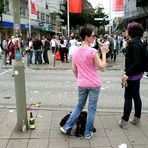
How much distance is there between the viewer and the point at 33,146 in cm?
471

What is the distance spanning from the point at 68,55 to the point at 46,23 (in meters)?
45.0

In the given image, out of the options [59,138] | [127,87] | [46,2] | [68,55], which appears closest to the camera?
[59,138]

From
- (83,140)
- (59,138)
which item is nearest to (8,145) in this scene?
(59,138)

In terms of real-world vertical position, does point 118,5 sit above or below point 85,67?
above

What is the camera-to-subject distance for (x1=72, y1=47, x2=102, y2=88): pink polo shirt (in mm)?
4848

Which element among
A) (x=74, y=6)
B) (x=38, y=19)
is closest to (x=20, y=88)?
(x=74, y=6)

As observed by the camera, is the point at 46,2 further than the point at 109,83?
Yes

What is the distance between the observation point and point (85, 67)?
4918 millimetres

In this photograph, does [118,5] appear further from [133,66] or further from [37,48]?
[133,66]

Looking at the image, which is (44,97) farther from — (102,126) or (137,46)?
(137,46)

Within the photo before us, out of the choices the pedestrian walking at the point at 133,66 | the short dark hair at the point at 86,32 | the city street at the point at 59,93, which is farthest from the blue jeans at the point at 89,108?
the city street at the point at 59,93

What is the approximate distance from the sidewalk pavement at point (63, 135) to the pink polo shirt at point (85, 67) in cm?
86

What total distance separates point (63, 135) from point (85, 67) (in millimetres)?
1168

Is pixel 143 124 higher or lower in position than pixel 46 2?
lower
